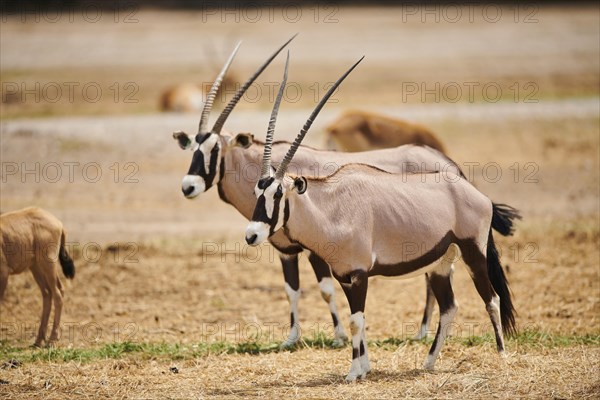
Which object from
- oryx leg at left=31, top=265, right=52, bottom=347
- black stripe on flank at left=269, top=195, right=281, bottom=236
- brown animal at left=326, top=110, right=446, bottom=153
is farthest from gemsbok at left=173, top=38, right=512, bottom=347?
brown animal at left=326, top=110, right=446, bottom=153

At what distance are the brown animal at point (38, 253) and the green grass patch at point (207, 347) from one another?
563mm

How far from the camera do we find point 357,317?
8.67m

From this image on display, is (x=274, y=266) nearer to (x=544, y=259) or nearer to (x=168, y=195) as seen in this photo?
(x=544, y=259)

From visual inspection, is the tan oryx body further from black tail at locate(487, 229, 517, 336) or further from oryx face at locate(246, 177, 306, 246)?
oryx face at locate(246, 177, 306, 246)

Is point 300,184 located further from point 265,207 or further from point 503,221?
point 503,221

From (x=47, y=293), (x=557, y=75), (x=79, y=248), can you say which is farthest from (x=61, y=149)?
(x=557, y=75)

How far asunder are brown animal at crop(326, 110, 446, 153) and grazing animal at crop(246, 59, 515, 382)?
7.27 metres

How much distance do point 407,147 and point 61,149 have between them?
11655mm

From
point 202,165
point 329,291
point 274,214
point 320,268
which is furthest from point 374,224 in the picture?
point 202,165

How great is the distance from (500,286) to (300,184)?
2.55 meters

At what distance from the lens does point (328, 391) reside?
8.42m

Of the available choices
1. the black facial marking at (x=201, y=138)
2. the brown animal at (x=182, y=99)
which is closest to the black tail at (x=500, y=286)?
the black facial marking at (x=201, y=138)

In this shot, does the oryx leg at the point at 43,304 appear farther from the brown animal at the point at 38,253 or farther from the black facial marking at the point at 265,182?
the black facial marking at the point at 265,182

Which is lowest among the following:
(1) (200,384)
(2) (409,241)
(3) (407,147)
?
(1) (200,384)
